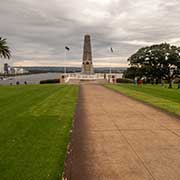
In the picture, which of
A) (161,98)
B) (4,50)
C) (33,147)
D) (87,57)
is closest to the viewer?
(33,147)

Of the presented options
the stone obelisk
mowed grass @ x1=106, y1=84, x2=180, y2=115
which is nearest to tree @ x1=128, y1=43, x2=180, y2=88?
the stone obelisk

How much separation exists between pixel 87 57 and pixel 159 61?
2273 cm

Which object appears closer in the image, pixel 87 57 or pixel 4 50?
pixel 4 50

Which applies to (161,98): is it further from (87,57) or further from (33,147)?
(87,57)

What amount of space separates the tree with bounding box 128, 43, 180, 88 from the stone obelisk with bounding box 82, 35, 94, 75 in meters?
15.7

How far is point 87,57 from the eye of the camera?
62.9 m

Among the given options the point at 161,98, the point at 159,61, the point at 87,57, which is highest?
the point at 87,57

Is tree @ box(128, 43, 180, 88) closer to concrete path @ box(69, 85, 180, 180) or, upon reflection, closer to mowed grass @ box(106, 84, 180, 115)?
mowed grass @ box(106, 84, 180, 115)

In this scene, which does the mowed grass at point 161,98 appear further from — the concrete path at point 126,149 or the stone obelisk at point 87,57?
the stone obelisk at point 87,57

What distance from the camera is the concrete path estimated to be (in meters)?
4.07

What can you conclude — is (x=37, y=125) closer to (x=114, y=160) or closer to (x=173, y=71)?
(x=114, y=160)

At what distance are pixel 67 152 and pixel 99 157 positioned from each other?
0.83m

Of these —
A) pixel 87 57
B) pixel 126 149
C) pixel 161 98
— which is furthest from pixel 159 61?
pixel 126 149

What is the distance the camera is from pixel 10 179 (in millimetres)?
3898
